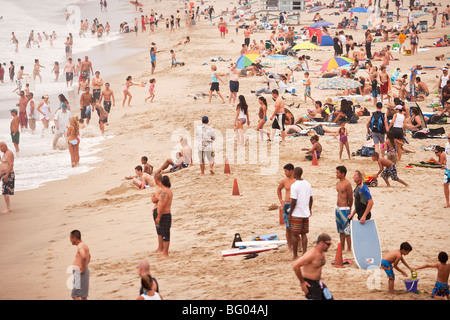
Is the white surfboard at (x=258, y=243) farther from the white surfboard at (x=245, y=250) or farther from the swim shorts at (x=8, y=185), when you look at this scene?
the swim shorts at (x=8, y=185)

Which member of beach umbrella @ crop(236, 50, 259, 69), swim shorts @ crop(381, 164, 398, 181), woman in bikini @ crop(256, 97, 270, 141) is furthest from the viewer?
beach umbrella @ crop(236, 50, 259, 69)

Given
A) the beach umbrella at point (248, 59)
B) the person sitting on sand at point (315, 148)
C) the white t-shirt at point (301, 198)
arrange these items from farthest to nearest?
the beach umbrella at point (248, 59), the person sitting on sand at point (315, 148), the white t-shirt at point (301, 198)

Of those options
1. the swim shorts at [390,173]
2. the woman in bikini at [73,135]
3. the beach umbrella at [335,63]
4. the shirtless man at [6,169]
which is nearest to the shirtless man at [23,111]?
the woman in bikini at [73,135]

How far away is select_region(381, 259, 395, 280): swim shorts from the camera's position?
7633 mm

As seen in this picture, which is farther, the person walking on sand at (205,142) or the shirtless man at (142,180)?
the shirtless man at (142,180)

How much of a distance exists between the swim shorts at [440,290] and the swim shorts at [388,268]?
50 centimetres

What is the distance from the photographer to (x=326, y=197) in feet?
40.2

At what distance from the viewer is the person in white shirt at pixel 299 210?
866 cm

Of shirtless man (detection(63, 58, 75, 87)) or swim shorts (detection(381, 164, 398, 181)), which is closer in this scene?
swim shorts (detection(381, 164, 398, 181))

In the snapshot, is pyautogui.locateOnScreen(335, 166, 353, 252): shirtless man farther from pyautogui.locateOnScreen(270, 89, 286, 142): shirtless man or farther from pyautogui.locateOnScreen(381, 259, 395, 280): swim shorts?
pyautogui.locateOnScreen(270, 89, 286, 142): shirtless man

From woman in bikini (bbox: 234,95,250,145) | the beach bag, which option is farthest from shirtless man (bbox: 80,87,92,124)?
the beach bag

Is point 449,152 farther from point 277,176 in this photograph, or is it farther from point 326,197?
point 277,176

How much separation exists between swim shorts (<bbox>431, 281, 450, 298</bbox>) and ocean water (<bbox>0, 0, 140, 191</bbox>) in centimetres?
1131
